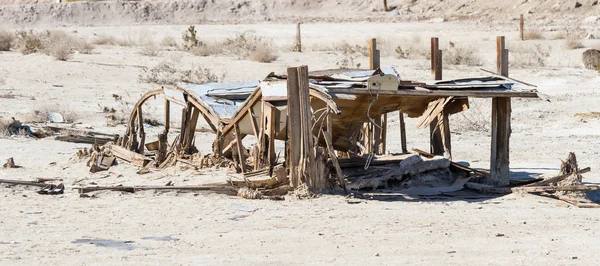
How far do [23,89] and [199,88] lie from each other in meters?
11.3

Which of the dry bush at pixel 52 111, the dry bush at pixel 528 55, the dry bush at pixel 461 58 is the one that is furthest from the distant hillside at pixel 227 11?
the dry bush at pixel 52 111

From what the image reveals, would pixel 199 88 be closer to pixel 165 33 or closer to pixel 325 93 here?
pixel 325 93

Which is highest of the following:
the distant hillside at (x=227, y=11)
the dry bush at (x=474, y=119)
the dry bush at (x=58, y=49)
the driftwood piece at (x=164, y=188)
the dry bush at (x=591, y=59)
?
the distant hillside at (x=227, y=11)

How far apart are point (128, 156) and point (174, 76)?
1257 centimetres

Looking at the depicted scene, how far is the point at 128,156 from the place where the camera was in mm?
14625

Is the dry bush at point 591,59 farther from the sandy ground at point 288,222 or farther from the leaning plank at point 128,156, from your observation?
the leaning plank at point 128,156

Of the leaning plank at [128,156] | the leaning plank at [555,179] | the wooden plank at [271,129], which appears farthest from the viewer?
the leaning plank at [128,156]

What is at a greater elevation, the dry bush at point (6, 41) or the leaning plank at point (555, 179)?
the dry bush at point (6, 41)

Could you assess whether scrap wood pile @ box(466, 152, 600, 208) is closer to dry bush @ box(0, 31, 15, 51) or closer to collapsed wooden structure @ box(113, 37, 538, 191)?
collapsed wooden structure @ box(113, 37, 538, 191)

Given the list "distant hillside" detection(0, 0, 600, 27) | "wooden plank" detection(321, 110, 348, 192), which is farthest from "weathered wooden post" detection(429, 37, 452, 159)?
"distant hillside" detection(0, 0, 600, 27)

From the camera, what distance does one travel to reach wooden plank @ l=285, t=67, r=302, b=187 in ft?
37.8

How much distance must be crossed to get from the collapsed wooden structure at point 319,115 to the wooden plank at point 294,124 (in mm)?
12

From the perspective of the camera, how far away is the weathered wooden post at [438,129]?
13797mm

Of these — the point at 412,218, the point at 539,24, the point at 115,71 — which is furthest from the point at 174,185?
the point at 539,24
